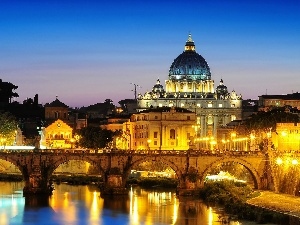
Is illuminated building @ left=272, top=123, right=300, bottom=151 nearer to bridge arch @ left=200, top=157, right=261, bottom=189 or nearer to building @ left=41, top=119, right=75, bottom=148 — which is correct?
bridge arch @ left=200, top=157, right=261, bottom=189

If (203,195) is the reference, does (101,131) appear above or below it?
above

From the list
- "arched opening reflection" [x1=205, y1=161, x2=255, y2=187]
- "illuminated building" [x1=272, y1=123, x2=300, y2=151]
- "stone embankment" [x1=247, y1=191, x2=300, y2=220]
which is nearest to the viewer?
"stone embankment" [x1=247, y1=191, x2=300, y2=220]

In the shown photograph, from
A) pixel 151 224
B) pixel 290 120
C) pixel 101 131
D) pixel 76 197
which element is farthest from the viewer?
pixel 101 131

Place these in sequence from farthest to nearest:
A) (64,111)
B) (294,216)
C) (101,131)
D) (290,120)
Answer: (64,111)
(101,131)
(290,120)
(294,216)

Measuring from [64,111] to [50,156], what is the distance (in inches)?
3098

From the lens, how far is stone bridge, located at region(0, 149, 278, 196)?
101 metres

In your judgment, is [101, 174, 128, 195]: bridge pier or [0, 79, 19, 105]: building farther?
[0, 79, 19, 105]: building

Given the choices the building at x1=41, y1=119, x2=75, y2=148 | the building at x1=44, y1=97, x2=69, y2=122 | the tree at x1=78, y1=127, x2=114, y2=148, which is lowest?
the tree at x1=78, y1=127, x2=114, y2=148

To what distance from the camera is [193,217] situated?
275 feet

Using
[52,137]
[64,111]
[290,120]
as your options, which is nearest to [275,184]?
[290,120]

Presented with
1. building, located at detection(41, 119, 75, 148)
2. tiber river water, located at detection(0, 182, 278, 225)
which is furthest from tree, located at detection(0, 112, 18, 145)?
tiber river water, located at detection(0, 182, 278, 225)

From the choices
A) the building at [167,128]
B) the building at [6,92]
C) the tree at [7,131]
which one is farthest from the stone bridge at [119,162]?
the building at [6,92]

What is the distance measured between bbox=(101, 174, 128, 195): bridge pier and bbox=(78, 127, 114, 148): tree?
145ft

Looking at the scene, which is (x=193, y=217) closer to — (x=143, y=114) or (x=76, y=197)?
(x=76, y=197)
